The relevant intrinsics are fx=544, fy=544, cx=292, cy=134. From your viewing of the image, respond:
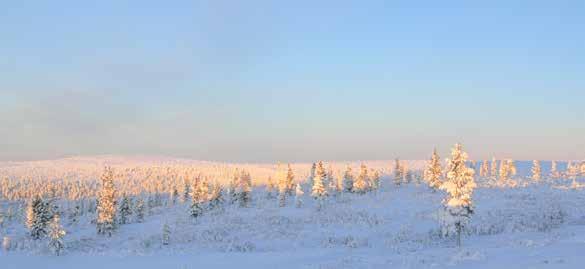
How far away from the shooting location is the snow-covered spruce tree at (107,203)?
283ft

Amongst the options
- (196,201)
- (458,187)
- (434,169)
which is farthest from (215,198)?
(458,187)

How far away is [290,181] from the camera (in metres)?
133

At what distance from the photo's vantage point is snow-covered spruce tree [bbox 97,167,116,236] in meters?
86.1

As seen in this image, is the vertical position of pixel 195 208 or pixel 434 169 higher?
pixel 434 169

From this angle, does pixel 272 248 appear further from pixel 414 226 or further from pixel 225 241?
pixel 414 226

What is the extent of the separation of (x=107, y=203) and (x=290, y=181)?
178 ft

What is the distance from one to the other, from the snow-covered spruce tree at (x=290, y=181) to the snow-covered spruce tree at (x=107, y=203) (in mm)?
50898

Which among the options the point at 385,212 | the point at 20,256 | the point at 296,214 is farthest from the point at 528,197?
the point at 20,256

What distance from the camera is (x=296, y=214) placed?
94562 millimetres

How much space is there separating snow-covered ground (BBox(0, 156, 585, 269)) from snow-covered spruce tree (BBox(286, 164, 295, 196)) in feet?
65.9

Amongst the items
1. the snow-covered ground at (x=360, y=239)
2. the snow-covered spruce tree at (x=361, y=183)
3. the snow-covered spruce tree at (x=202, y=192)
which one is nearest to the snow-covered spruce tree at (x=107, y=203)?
the snow-covered ground at (x=360, y=239)

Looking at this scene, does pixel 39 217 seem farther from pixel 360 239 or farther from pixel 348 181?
pixel 348 181

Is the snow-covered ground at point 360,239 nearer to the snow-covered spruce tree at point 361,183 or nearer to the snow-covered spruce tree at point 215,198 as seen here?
the snow-covered spruce tree at point 215,198

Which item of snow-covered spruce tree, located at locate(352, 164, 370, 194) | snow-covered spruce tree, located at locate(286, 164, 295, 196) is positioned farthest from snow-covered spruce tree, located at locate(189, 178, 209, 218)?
snow-covered spruce tree, located at locate(352, 164, 370, 194)
